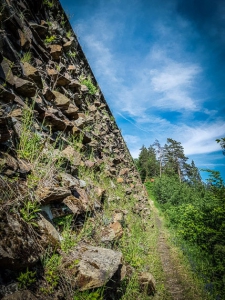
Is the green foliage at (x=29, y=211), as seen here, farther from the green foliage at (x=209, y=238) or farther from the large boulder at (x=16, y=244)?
the green foliage at (x=209, y=238)

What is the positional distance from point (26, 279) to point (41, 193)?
0.71 metres

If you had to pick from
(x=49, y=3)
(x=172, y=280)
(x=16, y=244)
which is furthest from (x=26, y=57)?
(x=172, y=280)

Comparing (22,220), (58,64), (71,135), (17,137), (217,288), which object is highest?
(58,64)

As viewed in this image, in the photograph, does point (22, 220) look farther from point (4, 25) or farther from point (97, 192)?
point (4, 25)

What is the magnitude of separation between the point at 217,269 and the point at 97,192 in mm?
5274

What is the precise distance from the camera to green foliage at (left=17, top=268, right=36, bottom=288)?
4.01ft

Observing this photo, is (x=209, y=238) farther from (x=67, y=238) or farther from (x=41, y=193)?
(x=41, y=193)

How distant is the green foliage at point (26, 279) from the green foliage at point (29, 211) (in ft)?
1.23

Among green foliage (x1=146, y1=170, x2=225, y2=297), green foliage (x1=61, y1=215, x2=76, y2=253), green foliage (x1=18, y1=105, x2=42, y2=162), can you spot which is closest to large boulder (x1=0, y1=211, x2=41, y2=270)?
green foliage (x1=61, y1=215, x2=76, y2=253)

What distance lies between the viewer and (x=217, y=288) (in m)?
5.08

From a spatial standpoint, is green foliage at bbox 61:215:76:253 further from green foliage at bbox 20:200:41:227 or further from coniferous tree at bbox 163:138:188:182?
coniferous tree at bbox 163:138:188:182

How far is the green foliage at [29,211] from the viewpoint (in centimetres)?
151

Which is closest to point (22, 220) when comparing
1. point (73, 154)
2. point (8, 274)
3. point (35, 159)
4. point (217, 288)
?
point (8, 274)

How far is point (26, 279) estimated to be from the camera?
4.14ft
